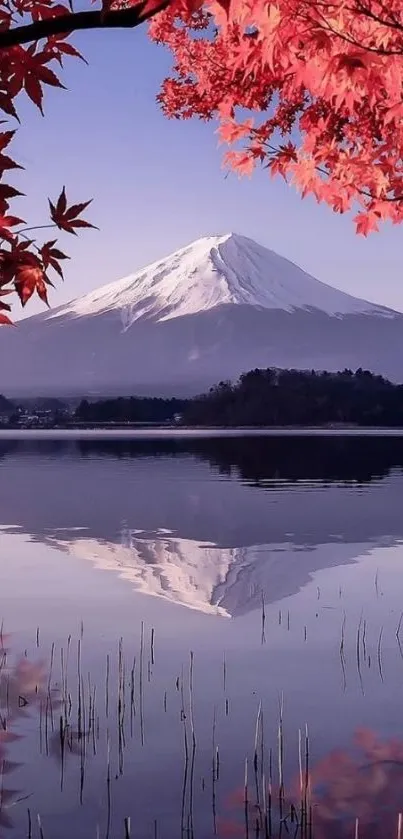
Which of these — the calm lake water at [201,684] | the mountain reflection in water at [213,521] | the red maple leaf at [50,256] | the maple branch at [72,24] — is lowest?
the mountain reflection in water at [213,521]

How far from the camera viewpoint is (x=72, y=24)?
3.24m

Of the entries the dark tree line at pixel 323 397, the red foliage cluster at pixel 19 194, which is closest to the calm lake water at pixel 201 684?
the red foliage cluster at pixel 19 194

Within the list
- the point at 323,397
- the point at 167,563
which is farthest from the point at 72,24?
the point at 323,397

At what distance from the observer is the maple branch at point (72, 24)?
10.5ft

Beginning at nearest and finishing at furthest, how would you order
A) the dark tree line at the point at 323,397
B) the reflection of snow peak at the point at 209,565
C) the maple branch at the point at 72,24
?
the maple branch at the point at 72,24 < the reflection of snow peak at the point at 209,565 < the dark tree line at the point at 323,397

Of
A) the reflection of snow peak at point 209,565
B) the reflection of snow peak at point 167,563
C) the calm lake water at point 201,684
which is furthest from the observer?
the reflection of snow peak at point 167,563

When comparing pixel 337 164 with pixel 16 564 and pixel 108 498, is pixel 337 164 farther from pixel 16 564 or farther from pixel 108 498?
pixel 108 498

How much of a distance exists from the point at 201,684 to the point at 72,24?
7.04 m

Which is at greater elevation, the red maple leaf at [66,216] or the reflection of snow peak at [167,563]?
the red maple leaf at [66,216]

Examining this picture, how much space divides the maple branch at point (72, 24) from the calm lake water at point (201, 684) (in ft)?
12.0

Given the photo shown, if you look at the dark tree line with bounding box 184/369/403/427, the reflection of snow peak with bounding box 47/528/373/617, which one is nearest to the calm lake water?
the reflection of snow peak with bounding box 47/528/373/617

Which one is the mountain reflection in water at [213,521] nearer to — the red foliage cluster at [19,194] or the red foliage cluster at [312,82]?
the red foliage cluster at [312,82]

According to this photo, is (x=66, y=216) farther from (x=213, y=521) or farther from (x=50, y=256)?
(x=213, y=521)

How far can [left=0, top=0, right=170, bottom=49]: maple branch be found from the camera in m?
3.20
